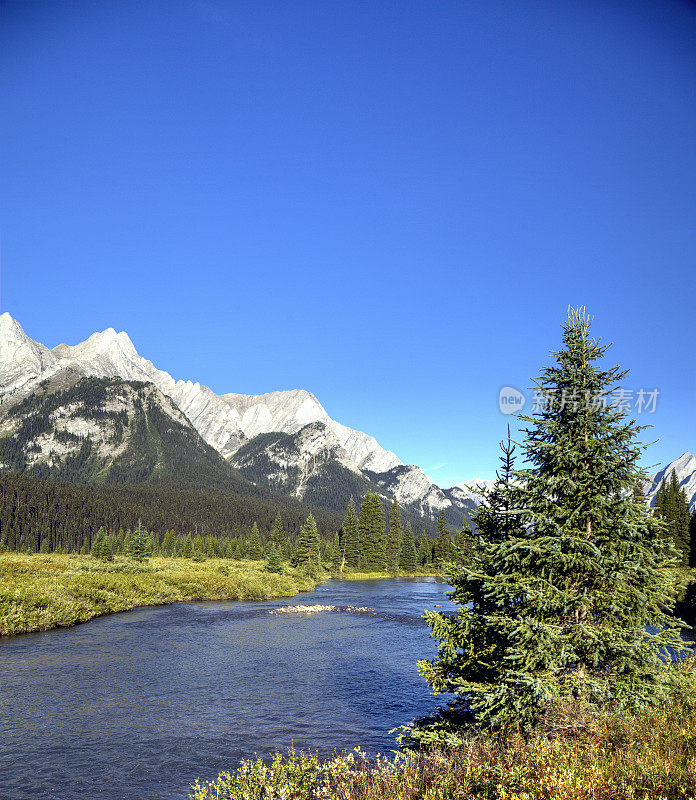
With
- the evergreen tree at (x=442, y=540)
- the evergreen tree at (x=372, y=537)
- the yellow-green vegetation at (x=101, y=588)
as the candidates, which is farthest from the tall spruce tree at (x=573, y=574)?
the evergreen tree at (x=442, y=540)

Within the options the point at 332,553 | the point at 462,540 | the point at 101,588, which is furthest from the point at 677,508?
the point at 462,540

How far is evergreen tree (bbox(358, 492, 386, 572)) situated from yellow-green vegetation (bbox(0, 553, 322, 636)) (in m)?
39.2

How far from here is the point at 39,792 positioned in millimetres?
15578

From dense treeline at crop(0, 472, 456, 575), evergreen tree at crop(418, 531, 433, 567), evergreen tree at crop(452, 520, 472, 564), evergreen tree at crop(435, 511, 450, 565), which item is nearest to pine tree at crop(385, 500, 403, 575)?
dense treeline at crop(0, 472, 456, 575)

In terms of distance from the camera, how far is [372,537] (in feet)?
410

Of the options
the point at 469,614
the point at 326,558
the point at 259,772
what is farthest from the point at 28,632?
the point at 326,558

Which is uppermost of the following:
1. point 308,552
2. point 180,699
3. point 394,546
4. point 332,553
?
point 180,699

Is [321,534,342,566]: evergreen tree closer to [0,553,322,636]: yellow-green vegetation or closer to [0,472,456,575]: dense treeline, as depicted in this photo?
[0,472,456,575]: dense treeline

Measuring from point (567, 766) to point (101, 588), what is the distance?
55.4 m

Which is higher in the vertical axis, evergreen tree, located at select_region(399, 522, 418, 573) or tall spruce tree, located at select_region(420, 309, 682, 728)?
tall spruce tree, located at select_region(420, 309, 682, 728)

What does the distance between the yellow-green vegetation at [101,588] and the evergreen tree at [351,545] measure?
38468 millimetres

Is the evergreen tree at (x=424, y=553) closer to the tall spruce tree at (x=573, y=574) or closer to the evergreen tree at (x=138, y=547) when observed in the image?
the evergreen tree at (x=138, y=547)

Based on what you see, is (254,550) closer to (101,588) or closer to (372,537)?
(372,537)

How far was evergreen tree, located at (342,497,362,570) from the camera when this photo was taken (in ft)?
405
